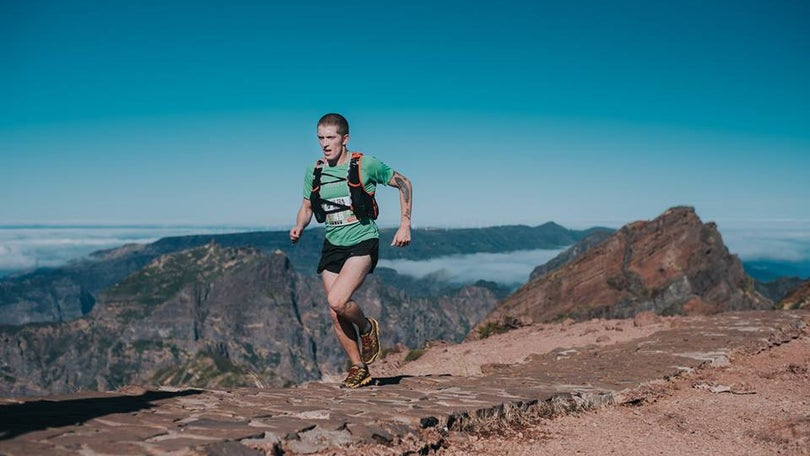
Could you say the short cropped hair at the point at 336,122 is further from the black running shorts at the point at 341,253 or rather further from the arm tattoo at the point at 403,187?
the black running shorts at the point at 341,253

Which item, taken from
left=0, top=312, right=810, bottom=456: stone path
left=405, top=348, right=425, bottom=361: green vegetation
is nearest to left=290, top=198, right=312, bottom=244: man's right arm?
left=0, top=312, right=810, bottom=456: stone path

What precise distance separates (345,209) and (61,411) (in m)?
3.56

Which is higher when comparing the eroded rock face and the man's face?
the man's face

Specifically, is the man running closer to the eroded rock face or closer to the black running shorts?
the black running shorts

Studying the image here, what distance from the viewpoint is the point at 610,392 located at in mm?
8016

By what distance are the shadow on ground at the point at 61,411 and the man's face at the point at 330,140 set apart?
3.30 metres

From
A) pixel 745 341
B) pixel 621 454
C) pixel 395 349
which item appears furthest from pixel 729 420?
pixel 395 349

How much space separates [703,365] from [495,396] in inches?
189

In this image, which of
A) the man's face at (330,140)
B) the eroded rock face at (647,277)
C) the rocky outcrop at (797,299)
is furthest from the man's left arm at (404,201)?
the eroded rock face at (647,277)

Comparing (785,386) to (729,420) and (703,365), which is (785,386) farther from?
(729,420)

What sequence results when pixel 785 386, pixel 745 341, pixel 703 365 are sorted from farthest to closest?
pixel 745 341 < pixel 703 365 < pixel 785 386

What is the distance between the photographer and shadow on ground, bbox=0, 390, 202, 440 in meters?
4.91

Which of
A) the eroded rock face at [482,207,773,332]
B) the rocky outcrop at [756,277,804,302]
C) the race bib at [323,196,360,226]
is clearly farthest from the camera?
the rocky outcrop at [756,277,804,302]

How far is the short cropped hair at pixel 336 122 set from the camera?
7.45 metres
